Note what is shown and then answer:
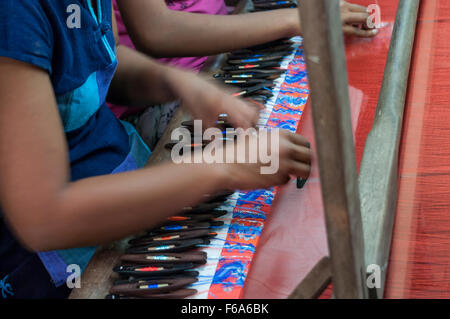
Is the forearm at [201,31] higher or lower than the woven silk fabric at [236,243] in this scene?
higher

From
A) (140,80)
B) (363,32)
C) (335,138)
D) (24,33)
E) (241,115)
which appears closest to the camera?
(335,138)

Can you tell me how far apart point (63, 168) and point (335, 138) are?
44 cm

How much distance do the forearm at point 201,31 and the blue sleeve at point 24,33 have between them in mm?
622

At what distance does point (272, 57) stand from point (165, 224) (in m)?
0.68

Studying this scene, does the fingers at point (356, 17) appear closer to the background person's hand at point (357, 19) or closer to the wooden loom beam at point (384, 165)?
the background person's hand at point (357, 19)

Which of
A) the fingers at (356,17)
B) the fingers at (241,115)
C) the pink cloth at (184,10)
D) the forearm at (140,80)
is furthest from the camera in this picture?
the pink cloth at (184,10)

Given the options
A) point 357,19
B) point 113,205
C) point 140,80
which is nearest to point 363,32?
point 357,19

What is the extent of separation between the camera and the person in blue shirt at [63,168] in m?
0.74

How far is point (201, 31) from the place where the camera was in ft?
4.72
